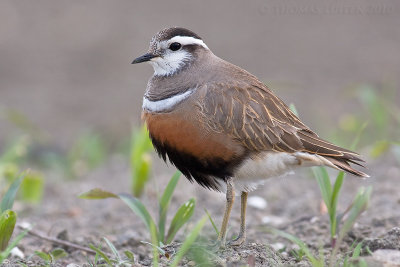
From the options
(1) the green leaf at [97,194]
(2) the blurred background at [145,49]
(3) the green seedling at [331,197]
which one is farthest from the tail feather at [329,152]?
(2) the blurred background at [145,49]

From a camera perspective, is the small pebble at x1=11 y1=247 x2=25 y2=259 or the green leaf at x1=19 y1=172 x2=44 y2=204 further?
the green leaf at x1=19 y1=172 x2=44 y2=204

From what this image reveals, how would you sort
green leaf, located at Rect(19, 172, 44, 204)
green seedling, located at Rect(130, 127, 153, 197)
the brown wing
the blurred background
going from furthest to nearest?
the blurred background < green leaf, located at Rect(19, 172, 44, 204) < green seedling, located at Rect(130, 127, 153, 197) < the brown wing

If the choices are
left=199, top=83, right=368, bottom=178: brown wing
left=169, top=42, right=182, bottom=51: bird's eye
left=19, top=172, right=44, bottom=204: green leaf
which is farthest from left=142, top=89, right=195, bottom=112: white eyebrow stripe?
left=19, top=172, right=44, bottom=204: green leaf

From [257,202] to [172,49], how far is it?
2.20m

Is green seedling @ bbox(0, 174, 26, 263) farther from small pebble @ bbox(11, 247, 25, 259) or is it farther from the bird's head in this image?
the bird's head

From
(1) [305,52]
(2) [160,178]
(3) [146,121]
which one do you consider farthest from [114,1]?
(3) [146,121]

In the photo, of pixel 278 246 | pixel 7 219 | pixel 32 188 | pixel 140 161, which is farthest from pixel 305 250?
pixel 32 188

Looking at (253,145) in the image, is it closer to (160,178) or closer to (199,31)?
(160,178)

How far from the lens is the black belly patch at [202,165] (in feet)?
17.3

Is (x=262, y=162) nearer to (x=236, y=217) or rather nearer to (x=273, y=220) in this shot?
(x=273, y=220)

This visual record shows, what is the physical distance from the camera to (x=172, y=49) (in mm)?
5762

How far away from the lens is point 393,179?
7.64 meters

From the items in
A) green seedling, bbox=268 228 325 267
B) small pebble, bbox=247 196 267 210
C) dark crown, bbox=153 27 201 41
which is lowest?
small pebble, bbox=247 196 267 210

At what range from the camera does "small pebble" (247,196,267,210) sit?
7.24 metres
